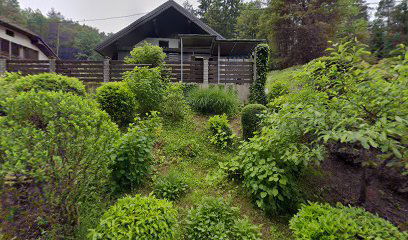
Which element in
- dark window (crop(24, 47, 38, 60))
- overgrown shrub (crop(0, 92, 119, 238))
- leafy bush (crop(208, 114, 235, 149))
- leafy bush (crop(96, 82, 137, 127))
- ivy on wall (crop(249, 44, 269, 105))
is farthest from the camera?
dark window (crop(24, 47, 38, 60))

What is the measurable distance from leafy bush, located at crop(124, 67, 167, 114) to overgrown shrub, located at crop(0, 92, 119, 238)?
10.7 ft

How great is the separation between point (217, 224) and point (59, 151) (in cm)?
204

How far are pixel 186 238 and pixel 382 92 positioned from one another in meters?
2.97

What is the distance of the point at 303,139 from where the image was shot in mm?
3279

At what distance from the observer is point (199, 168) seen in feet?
14.4

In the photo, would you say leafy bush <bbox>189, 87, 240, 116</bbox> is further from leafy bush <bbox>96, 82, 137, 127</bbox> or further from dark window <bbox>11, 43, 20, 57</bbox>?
dark window <bbox>11, 43, 20, 57</bbox>

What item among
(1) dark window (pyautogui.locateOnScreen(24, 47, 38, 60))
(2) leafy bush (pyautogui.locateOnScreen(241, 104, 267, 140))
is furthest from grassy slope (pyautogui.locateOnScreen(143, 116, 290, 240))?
(1) dark window (pyautogui.locateOnScreen(24, 47, 38, 60))

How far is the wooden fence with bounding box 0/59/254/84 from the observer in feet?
31.8

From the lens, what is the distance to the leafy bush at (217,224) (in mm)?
2588

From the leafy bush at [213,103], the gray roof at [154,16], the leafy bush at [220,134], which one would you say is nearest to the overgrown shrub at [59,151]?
the leafy bush at [220,134]

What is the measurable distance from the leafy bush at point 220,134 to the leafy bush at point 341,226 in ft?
8.70

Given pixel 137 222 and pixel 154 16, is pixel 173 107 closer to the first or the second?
pixel 137 222

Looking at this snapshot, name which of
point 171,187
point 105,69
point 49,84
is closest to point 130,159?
point 171,187

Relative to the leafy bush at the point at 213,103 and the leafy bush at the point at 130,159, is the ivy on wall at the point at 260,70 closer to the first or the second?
the leafy bush at the point at 213,103
